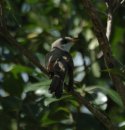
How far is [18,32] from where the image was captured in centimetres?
607

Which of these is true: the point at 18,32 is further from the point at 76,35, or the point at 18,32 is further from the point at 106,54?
the point at 106,54

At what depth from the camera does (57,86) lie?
4254mm

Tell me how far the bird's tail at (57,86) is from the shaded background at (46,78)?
0.46 ft

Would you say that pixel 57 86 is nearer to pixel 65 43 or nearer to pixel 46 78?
pixel 46 78

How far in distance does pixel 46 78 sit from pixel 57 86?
→ 0.75 meters

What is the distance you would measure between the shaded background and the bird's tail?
0.14m

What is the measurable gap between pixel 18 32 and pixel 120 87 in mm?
2547

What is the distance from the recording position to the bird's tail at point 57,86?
422 cm

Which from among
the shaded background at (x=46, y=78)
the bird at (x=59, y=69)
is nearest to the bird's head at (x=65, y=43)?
the shaded background at (x=46, y=78)

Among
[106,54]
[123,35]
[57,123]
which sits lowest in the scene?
[57,123]

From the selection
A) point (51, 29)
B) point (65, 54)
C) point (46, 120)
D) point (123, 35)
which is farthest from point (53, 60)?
point (123, 35)

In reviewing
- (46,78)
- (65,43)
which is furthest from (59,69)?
(65,43)

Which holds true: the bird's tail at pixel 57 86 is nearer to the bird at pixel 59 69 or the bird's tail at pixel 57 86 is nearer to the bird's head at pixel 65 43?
the bird at pixel 59 69

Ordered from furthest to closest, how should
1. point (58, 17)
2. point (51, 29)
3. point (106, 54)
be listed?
1. point (58, 17)
2. point (51, 29)
3. point (106, 54)
